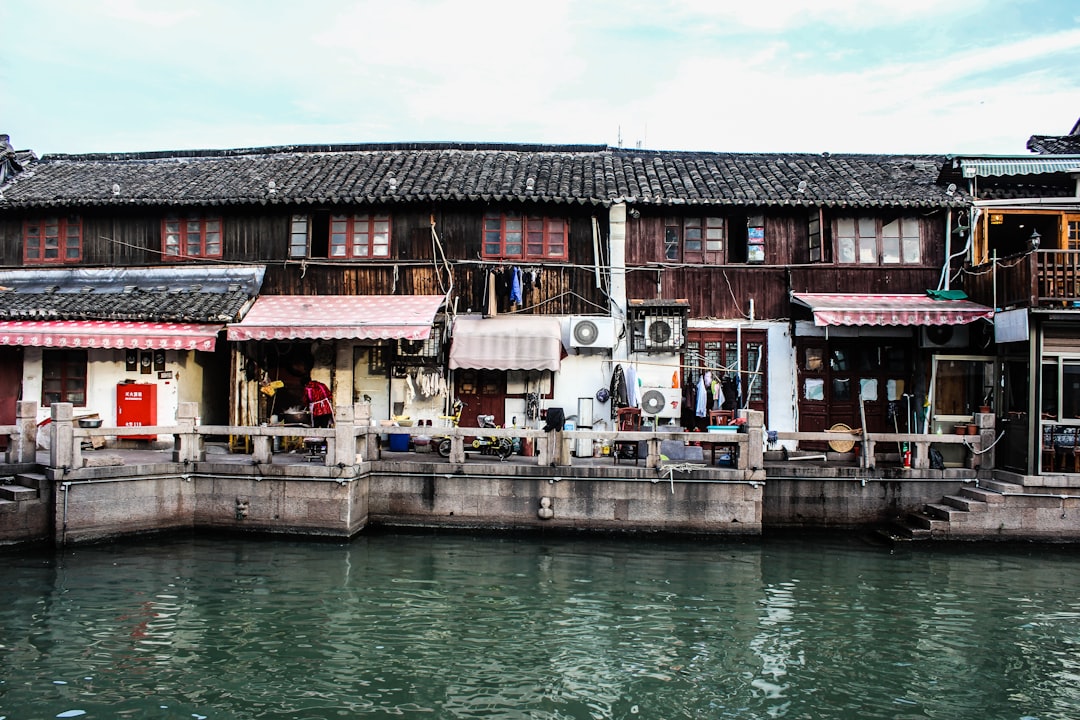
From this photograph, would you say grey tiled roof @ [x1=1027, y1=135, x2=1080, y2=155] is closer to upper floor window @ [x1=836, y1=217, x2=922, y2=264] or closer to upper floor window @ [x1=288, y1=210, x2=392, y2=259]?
upper floor window @ [x1=836, y1=217, x2=922, y2=264]

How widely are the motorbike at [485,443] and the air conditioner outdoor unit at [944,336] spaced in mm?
9900

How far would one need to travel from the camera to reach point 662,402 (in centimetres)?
1820

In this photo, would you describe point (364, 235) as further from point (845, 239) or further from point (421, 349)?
point (845, 239)

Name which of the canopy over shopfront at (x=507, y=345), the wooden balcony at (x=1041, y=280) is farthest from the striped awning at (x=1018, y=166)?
the canopy over shopfront at (x=507, y=345)

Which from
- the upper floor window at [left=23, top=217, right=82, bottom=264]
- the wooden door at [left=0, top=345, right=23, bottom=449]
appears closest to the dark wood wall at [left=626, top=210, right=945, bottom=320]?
the upper floor window at [left=23, top=217, right=82, bottom=264]

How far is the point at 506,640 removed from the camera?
10539mm

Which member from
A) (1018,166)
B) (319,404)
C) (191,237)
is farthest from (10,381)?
(1018,166)

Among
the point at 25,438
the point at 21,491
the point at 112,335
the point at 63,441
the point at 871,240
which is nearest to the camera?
the point at 21,491

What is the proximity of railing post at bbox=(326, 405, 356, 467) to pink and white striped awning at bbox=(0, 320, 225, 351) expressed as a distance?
14.0 ft

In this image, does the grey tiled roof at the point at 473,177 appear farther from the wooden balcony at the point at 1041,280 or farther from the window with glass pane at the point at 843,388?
the window with glass pane at the point at 843,388

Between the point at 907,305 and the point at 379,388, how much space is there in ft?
40.7

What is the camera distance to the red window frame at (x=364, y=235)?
1984 cm

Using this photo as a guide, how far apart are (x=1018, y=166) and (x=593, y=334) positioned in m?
10.0

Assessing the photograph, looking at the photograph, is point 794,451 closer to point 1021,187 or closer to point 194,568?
point 1021,187
